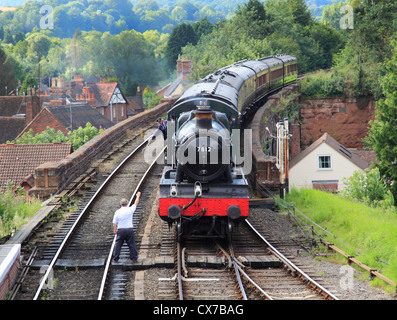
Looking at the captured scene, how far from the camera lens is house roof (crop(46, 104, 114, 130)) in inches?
1750

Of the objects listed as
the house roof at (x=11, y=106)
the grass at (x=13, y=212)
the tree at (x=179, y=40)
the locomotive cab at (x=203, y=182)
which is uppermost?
the tree at (x=179, y=40)

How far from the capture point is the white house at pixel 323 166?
31.5 m

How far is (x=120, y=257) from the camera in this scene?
430 inches

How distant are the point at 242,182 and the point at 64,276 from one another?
155 inches

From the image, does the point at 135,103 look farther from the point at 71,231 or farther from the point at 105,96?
the point at 71,231

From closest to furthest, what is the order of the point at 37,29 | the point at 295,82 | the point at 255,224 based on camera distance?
1. the point at 255,224
2. the point at 295,82
3. the point at 37,29

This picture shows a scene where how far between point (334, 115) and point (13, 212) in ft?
90.2

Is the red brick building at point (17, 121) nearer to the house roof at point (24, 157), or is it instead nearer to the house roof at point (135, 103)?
the house roof at point (135, 103)

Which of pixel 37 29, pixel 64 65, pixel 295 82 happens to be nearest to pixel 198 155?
pixel 295 82

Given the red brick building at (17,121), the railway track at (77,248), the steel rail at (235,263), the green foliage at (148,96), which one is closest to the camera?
the steel rail at (235,263)

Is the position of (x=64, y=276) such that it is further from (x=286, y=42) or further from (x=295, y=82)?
(x=286, y=42)

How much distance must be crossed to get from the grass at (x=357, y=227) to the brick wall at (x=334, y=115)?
794 inches

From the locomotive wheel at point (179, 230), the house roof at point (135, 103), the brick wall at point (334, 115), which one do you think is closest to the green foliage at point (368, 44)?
the brick wall at point (334, 115)

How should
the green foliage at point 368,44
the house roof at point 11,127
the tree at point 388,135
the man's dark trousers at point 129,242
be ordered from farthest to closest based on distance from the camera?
1. the house roof at point 11,127
2. the green foliage at point 368,44
3. the tree at point 388,135
4. the man's dark trousers at point 129,242
